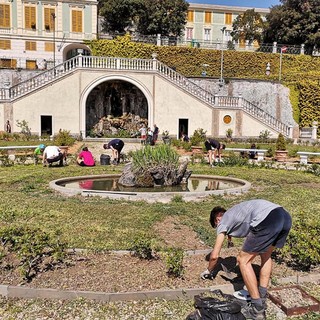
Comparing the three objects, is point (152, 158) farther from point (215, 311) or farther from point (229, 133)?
point (229, 133)

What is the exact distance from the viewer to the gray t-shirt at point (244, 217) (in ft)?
14.9

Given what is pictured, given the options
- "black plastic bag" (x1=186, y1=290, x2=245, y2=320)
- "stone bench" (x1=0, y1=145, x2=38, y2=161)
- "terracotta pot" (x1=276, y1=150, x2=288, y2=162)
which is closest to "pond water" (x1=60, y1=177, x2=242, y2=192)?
"stone bench" (x1=0, y1=145, x2=38, y2=161)

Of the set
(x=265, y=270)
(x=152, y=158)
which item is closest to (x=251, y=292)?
(x=265, y=270)

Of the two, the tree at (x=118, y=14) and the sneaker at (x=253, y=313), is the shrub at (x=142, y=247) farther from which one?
the tree at (x=118, y=14)

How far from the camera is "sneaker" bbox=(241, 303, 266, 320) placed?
4543 millimetres

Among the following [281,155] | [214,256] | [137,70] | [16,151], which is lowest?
[214,256]

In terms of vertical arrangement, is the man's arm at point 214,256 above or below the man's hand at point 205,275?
above

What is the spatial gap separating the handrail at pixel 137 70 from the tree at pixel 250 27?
2129cm

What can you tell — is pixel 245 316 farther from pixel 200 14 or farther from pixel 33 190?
pixel 200 14

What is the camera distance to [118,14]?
42.8 metres

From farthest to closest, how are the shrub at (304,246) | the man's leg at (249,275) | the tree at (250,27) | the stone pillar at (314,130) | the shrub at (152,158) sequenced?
1. the tree at (250,27)
2. the stone pillar at (314,130)
3. the shrub at (152,158)
4. the shrub at (304,246)
5. the man's leg at (249,275)

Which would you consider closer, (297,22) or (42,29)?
(42,29)

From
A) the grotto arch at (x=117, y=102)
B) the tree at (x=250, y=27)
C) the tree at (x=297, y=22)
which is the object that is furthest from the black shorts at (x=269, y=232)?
the tree at (x=250, y=27)

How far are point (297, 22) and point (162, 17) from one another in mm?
15346
